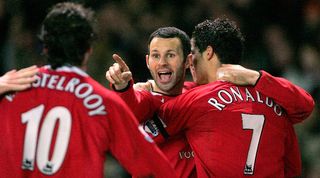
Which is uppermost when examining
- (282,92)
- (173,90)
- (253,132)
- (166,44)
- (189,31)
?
(189,31)

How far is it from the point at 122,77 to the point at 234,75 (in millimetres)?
714

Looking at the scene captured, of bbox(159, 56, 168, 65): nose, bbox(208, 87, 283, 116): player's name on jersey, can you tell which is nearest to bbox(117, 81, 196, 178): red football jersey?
bbox(159, 56, 168, 65): nose

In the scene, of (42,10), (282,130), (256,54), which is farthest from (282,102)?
→ (42,10)

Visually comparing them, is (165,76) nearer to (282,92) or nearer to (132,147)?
(282,92)

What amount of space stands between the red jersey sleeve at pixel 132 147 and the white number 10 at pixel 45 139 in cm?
23

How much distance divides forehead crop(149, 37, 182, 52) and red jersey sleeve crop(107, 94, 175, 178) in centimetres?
120

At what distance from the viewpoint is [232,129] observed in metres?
3.96

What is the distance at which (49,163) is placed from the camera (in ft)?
10.7

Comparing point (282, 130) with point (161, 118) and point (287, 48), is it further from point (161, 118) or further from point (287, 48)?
point (287, 48)

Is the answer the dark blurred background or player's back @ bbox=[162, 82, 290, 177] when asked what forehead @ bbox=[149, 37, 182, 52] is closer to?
player's back @ bbox=[162, 82, 290, 177]

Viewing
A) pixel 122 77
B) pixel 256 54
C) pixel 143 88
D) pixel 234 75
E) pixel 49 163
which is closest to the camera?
pixel 49 163

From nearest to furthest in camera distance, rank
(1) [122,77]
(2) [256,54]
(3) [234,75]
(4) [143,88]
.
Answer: (1) [122,77] < (3) [234,75] < (4) [143,88] < (2) [256,54]

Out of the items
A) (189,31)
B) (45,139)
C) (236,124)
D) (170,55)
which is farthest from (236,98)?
(189,31)

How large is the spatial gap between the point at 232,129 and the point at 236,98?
0.19 m
